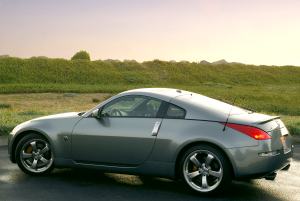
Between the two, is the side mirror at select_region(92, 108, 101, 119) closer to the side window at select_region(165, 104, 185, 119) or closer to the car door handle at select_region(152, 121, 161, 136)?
the car door handle at select_region(152, 121, 161, 136)

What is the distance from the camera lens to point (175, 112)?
7.73 m

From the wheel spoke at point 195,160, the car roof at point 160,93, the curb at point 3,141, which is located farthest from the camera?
the curb at point 3,141

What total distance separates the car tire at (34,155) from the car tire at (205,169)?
2184 millimetres

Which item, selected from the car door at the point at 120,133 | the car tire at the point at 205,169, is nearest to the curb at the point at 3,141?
the car door at the point at 120,133

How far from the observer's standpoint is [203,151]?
736 cm

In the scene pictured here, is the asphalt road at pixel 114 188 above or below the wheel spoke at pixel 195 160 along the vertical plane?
below

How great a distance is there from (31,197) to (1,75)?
206 feet

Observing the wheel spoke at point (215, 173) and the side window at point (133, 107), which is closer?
the wheel spoke at point (215, 173)

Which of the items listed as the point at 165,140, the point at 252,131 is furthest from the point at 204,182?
the point at 252,131

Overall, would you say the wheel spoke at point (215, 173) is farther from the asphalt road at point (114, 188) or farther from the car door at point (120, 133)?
the car door at point (120, 133)

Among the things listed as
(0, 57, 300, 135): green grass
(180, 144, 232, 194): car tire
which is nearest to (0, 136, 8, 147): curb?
(180, 144, 232, 194): car tire

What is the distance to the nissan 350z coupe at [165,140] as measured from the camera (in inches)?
285

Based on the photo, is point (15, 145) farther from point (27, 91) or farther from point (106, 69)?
point (106, 69)

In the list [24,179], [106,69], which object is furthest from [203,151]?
[106,69]
